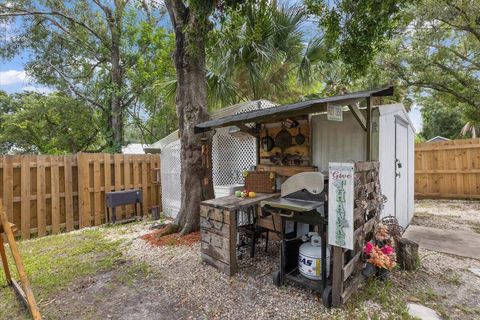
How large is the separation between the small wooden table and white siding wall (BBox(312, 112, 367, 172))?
1269 mm

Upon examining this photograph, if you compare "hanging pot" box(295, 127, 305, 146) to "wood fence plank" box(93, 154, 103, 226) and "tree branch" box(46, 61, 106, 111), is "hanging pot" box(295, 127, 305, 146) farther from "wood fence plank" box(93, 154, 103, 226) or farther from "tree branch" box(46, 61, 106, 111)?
"tree branch" box(46, 61, 106, 111)

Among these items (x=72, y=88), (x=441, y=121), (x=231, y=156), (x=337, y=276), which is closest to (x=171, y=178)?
(x=231, y=156)

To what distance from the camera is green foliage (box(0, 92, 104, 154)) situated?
9.76 metres

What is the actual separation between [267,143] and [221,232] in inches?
72.1

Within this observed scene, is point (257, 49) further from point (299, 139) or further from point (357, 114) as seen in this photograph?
point (357, 114)

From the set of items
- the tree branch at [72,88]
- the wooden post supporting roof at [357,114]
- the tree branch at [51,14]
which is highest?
the tree branch at [51,14]

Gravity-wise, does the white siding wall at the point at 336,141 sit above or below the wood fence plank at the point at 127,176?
above

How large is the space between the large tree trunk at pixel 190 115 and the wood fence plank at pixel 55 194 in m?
2.59

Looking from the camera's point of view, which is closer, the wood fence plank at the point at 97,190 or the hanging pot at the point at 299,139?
the hanging pot at the point at 299,139

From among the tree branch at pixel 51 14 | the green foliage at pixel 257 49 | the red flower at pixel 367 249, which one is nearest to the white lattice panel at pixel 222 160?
the green foliage at pixel 257 49

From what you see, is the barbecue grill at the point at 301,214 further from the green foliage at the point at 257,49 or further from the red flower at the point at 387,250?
the green foliage at the point at 257,49

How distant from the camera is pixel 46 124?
36.0 ft

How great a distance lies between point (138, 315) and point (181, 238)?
6.36 feet

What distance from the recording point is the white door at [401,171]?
160 inches
